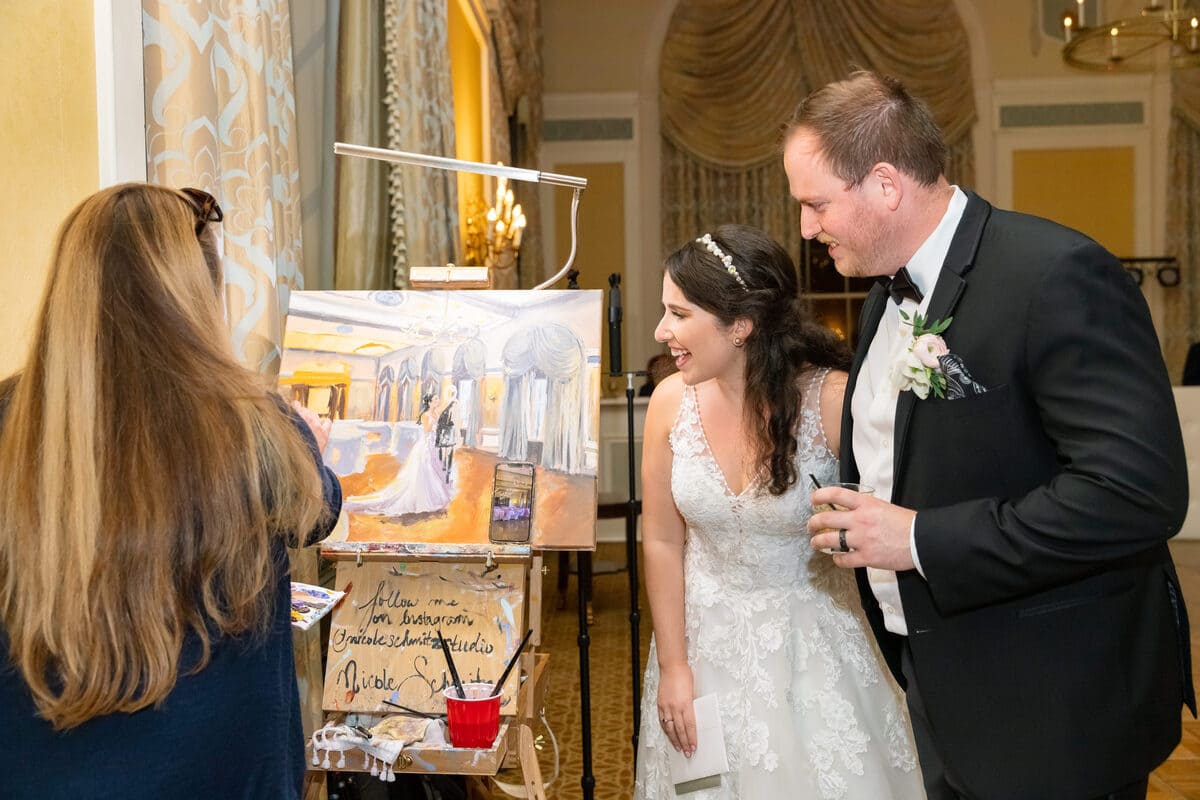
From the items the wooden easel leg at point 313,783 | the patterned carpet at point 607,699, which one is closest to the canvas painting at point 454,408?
the wooden easel leg at point 313,783

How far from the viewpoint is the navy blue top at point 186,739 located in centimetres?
127

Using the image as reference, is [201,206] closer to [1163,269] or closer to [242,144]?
[242,144]

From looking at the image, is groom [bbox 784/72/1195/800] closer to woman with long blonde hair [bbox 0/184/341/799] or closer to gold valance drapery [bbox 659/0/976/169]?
woman with long blonde hair [bbox 0/184/341/799]

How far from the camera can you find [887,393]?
1.70 meters

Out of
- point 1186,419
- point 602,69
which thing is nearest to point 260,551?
point 1186,419

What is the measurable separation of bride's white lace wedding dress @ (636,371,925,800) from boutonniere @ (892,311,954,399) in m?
0.71

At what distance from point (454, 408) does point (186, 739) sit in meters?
1.22

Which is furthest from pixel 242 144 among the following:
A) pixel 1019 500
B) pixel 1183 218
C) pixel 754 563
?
pixel 1183 218

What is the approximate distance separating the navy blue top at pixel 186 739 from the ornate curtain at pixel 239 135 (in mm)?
1096

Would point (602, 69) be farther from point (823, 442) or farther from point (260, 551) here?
point (260, 551)

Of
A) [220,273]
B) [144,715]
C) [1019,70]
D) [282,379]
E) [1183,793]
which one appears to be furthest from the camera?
[1019,70]

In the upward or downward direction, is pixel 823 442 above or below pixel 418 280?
below

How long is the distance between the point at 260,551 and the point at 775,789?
1265 millimetres

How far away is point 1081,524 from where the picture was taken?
139cm
